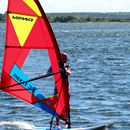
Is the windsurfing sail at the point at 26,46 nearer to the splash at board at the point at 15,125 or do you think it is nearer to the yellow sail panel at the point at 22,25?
the yellow sail panel at the point at 22,25

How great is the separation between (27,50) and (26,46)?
103 mm

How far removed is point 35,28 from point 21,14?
1.39 feet

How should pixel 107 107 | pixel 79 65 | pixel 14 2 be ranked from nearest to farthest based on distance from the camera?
pixel 14 2, pixel 107 107, pixel 79 65

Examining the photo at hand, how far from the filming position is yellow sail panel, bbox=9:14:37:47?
11828 mm

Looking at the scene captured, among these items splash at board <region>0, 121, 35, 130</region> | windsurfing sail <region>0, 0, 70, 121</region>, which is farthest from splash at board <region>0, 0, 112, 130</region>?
splash at board <region>0, 121, 35, 130</region>

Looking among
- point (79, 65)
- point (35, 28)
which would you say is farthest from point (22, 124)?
point (79, 65)

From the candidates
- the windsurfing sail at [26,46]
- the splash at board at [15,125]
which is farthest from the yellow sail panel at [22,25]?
the splash at board at [15,125]

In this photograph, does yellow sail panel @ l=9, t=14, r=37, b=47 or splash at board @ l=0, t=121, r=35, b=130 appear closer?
yellow sail panel @ l=9, t=14, r=37, b=47

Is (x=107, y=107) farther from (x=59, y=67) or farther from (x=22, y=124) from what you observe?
(x=59, y=67)

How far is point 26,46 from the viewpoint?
1212 cm

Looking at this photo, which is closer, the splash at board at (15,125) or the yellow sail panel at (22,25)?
the yellow sail panel at (22,25)

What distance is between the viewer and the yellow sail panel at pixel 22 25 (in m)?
11.8

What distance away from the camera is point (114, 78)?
26891 millimetres

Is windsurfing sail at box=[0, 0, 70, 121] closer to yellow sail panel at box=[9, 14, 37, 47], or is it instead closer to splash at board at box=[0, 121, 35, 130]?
yellow sail panel at box=[9, 14, 37, 47]
